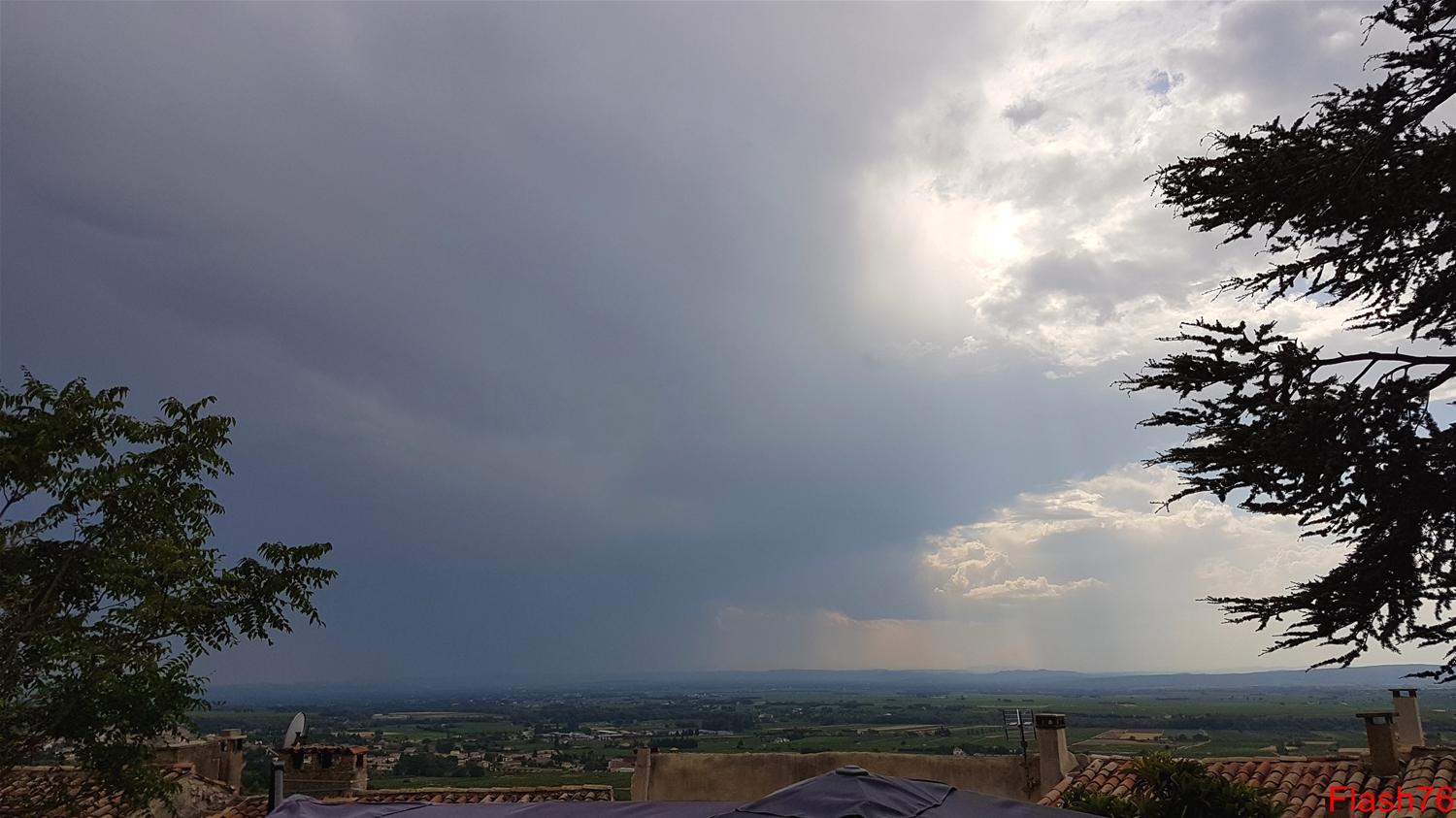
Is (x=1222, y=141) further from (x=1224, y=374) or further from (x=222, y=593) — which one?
(x=222, y=593)

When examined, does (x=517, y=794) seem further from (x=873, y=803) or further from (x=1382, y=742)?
(x=1382, y=742)

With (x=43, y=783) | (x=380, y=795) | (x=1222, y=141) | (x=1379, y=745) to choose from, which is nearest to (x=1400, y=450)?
(x=1222, y=141)

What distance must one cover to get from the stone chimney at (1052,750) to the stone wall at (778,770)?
354 mm

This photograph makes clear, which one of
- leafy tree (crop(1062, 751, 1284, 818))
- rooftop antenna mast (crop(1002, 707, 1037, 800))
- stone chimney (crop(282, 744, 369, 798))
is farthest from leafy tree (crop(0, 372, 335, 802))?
rooftop antenna mast (crop(1002, 707, 1037, 800))

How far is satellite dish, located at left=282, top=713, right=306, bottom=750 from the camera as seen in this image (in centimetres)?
1266

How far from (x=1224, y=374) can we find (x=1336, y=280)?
201 centimetres

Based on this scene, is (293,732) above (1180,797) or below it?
above

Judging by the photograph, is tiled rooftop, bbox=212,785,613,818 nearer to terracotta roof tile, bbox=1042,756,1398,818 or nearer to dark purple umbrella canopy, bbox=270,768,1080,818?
terracotta roof tile, bbox=1042,756,1398,818

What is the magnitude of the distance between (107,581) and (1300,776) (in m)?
18.3

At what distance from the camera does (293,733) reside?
41.7 ft

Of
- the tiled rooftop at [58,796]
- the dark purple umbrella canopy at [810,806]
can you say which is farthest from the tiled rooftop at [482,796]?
the dark purple umbrella canopy at [810,806]

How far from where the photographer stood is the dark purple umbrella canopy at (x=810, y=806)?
5.34m

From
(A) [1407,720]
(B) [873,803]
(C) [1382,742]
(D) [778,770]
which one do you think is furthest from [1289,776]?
(B) [873,803]

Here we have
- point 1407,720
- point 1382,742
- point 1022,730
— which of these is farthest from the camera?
point 1022,730
